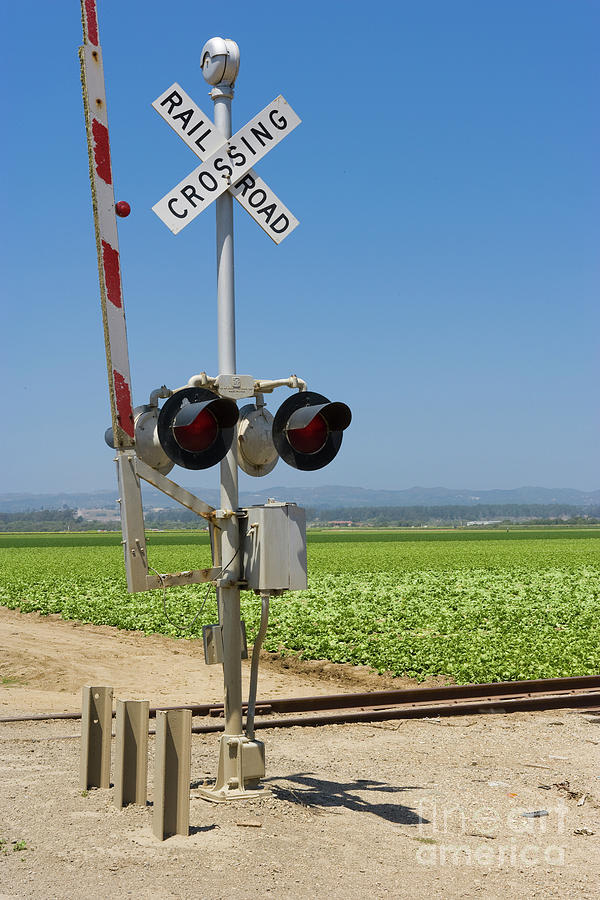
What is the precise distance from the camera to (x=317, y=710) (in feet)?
33.4

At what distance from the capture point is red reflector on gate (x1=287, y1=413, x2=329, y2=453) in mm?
6180

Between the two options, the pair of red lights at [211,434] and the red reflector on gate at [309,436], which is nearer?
the pair of red lights at [211,434]

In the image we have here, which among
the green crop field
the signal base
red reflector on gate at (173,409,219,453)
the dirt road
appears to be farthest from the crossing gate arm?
the green crop field

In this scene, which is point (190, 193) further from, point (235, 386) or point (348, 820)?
point (348, 820)

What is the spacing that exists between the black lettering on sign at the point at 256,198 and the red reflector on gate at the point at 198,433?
1.66 metres

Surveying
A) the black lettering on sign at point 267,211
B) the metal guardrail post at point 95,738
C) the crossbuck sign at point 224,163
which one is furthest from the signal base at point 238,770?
the black lettering on sign at point 267,211

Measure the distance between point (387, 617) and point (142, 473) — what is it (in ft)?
40.5

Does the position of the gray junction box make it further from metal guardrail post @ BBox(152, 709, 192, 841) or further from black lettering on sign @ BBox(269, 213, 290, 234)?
black lettering on sign @ BBox(269, 213, 290, 234)

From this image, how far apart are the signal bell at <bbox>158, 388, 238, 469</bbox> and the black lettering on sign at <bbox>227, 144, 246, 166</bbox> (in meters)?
1.71

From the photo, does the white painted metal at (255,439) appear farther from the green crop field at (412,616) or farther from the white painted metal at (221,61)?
the green crop field at (412,616)

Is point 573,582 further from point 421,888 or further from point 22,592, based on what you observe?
point 421,888

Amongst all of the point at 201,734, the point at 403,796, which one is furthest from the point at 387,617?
the point at 403,796

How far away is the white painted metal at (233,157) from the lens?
638 centimetres

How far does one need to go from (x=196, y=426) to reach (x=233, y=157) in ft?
6.62
